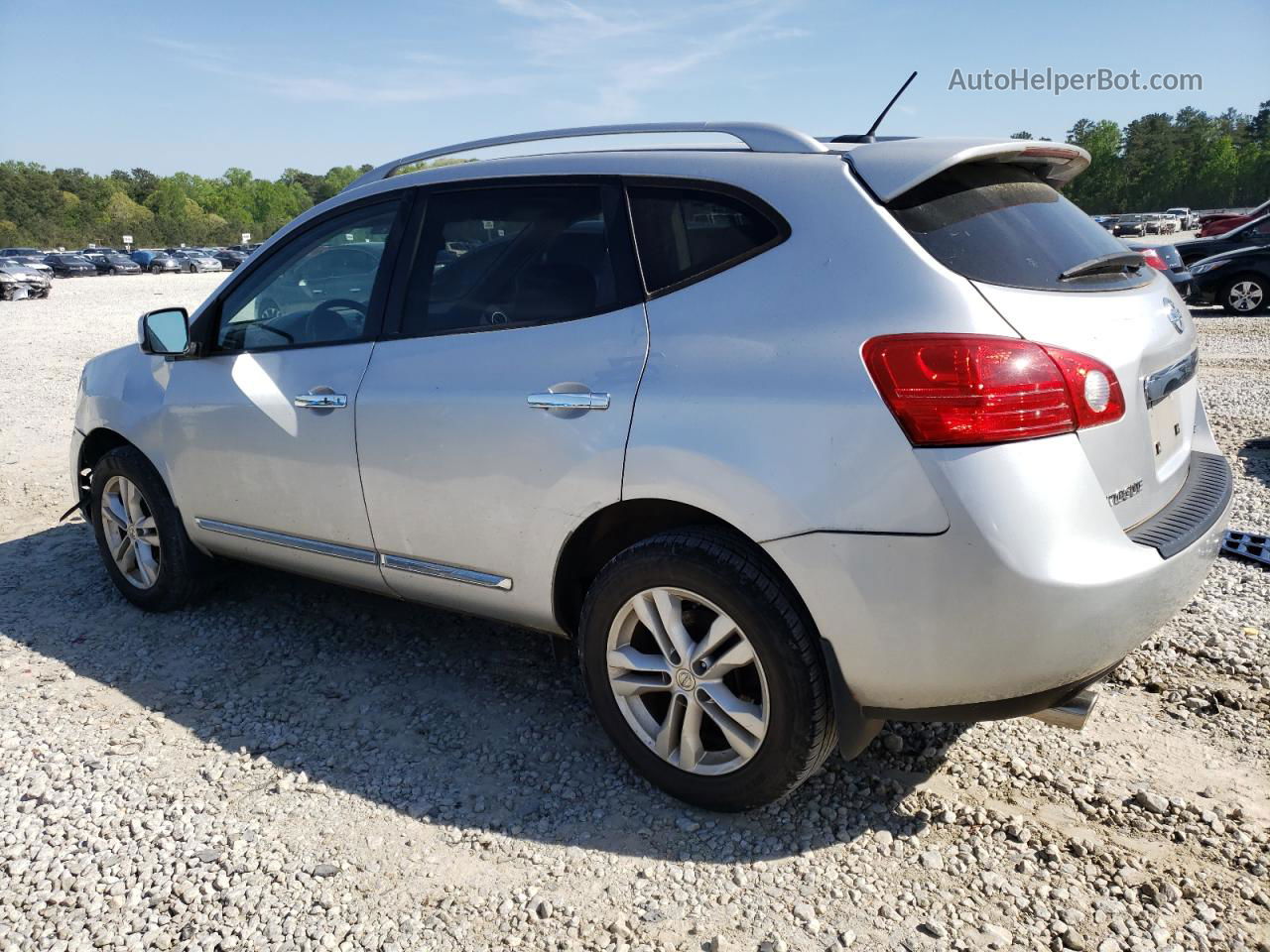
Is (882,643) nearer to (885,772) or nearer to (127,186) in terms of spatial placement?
(885,772)

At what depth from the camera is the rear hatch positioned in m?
2.45

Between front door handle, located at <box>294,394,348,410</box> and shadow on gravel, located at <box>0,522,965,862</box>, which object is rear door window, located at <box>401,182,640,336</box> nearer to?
front door handle, located at <box>294,394,348,410</box>

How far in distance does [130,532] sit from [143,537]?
0.09m

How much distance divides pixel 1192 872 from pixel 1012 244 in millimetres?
1725

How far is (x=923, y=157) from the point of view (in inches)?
103

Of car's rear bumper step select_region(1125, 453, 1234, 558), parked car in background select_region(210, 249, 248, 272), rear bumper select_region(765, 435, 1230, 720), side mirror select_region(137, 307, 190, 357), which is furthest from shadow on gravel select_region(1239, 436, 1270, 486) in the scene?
parked car in background select_region(210, 249, 248, 272)

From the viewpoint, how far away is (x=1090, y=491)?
2.38 metres

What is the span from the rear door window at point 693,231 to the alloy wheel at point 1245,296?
1586 cm

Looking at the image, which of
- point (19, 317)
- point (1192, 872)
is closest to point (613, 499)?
point (1192, 872)

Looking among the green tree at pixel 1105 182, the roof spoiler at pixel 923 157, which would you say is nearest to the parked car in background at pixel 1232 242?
the roof spoiler at pixel 923 157

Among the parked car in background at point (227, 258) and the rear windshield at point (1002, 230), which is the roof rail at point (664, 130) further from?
the parked car in background at point (227, 258)

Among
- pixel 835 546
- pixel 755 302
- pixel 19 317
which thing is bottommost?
pixel 19 317

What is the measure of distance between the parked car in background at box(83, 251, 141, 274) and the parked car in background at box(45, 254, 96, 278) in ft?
4.11

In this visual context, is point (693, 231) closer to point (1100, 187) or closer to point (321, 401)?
point (321, 401)
